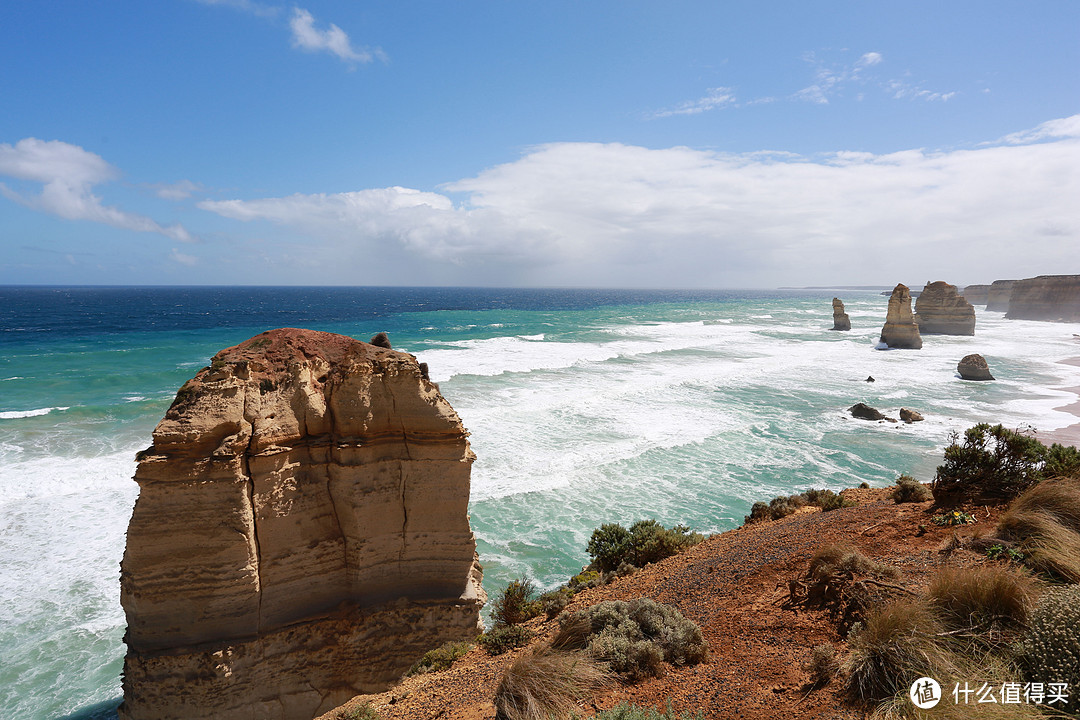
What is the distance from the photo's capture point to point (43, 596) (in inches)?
414

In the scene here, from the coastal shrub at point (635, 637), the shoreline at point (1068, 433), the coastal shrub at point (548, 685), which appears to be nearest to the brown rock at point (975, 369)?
the shoreline at point (1068, 433)

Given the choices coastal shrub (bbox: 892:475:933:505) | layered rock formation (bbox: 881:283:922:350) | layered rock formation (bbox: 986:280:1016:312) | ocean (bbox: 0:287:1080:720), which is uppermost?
layered rock formation (bbox: 986:280:1016:312)

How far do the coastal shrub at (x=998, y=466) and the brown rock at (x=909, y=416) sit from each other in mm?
16011

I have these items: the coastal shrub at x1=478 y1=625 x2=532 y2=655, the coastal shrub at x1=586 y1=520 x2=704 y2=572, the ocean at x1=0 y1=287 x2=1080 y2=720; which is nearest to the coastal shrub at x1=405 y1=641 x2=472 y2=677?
the coastal shrub at x1=478 y1=625 x2=532 y2=655

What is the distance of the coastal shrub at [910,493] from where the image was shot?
31.0 feet

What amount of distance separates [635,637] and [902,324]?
179 ft

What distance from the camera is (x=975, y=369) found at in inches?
1260

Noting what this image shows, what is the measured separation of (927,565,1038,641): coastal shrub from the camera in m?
4.43

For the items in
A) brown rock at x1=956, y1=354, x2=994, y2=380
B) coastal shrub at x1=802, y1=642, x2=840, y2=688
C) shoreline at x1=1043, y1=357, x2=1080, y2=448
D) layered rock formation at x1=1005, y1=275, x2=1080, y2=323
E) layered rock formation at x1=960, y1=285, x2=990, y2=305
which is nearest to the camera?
coastal shrub at x1=802, y1=642, x2=840, y2=688

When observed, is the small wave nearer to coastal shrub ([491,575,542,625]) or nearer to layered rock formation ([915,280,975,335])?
coastal shrub ([491,575,542,625])

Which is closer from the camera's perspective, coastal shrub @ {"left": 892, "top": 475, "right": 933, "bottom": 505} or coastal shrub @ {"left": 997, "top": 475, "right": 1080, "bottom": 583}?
coastal shrub @ {"left": 997, "top": 475, "right": 1080, "bottom": 583}

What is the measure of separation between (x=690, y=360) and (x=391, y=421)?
35657 millimetres

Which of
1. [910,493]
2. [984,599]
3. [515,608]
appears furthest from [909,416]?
[515,608]

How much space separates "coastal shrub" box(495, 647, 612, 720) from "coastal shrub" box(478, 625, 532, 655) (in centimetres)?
187
